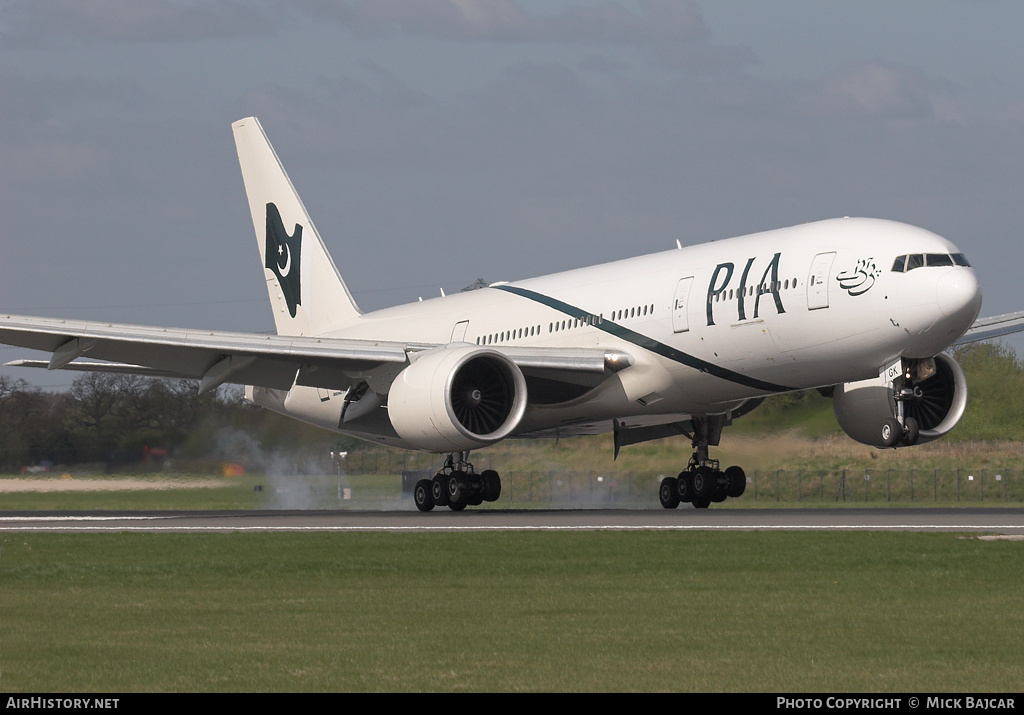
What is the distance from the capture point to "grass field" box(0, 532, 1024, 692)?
982cm

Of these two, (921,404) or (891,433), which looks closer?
(891,433)

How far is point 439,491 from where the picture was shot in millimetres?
33031

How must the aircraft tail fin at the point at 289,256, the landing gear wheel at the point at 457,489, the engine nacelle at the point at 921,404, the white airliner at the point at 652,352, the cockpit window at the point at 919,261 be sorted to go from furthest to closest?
the aircraft tail fin at the point at 289,256 → the landing gear wheel at the point at 457,489 → the engine nacelle at the point at 921,404 → the white airliner at the point at 652,352 → the cockpit window at the point at 919,261

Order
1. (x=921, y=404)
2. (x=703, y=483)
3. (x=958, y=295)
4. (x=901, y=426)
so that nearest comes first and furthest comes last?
(x=958, y=295) → (x=901, y=426) → (x=921, y=404) → (x=703, y=483)

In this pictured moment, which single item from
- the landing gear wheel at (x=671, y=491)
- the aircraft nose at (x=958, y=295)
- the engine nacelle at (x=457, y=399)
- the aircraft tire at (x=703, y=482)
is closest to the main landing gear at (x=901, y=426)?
the aircraft nose at (x=958, y=295)

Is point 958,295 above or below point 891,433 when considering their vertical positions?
above

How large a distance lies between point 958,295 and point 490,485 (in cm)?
1226

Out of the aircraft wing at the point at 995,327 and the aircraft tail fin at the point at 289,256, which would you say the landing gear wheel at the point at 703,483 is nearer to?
the aircraft wing at the point at 995,327

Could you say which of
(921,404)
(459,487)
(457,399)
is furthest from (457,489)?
(921,404)

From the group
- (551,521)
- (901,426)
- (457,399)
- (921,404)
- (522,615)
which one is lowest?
(522,615)

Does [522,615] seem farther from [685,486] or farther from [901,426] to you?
[685,486]

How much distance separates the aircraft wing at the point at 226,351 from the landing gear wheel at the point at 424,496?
135 inches

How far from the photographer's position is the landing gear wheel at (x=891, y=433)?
26.2m

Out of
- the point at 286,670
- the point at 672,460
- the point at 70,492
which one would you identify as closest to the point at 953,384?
the point at 672,460
